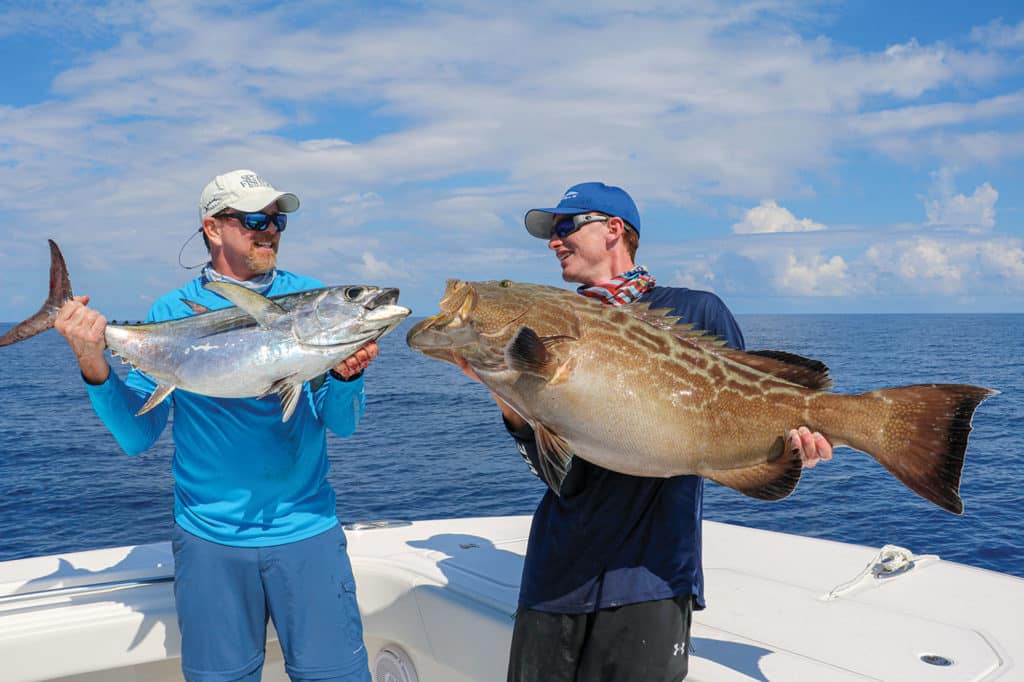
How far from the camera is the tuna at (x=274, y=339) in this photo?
3.27m

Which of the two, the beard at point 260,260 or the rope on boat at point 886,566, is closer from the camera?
the beard at point 260,260

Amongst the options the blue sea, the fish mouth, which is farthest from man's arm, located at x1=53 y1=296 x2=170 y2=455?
the blue sea

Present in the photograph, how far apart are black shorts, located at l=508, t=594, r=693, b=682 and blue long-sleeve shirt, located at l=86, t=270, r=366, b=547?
1197 mm

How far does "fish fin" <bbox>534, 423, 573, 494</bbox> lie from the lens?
2.79 m

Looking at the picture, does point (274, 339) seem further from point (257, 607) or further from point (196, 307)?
point (257, 607)

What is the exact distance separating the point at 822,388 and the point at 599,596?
1.12 m

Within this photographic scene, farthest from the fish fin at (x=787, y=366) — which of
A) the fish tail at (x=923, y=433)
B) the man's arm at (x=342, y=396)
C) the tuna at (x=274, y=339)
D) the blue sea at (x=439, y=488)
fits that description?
the blue sea at (x=439, y=488)

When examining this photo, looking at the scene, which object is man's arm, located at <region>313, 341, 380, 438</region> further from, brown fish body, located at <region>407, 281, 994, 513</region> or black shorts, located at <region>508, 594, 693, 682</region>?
black shorts, located at <region>508, 594, 693, 682</region>

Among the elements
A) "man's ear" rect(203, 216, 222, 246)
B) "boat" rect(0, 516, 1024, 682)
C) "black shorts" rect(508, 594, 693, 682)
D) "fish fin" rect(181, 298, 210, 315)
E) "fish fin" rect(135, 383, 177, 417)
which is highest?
"man's ear" rect(203, 216, 222, 246)

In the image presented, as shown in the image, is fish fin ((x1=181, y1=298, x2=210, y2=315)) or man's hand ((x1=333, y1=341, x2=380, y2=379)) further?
fish fin ((x1=181, y1=298, x2=210, y2=315))

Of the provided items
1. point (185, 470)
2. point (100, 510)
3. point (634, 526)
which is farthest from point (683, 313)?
point (100, 510)

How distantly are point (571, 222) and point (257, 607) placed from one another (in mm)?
2244

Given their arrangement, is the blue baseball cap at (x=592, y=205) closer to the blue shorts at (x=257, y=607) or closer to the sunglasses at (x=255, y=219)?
the sunglasses at (x=255, y=219)

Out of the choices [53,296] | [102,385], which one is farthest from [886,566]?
[53,296]
